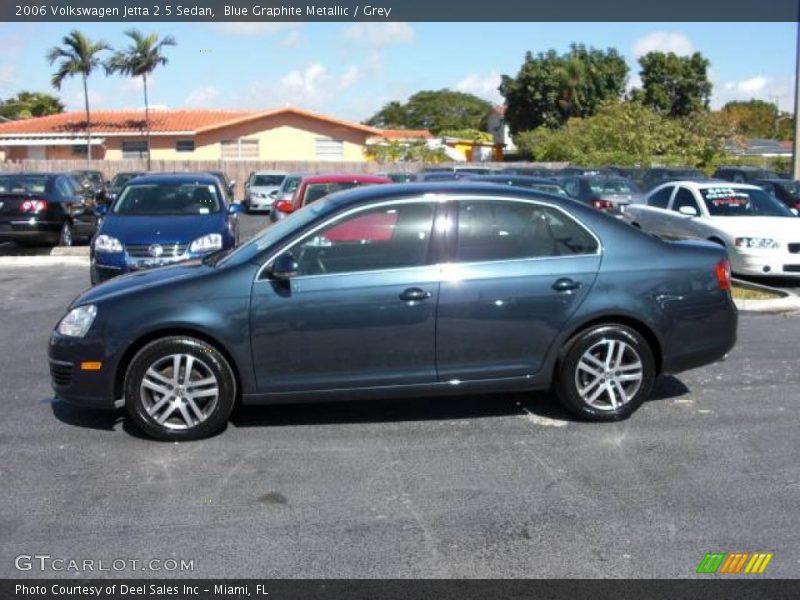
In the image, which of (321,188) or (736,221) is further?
(321,188)

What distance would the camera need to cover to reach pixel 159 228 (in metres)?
10.9

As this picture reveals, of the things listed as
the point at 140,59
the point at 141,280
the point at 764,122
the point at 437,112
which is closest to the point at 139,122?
the point at 140,59

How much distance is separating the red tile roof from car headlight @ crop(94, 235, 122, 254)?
35.1m

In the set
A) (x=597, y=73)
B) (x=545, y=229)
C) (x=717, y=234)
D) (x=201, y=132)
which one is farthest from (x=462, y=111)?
(x=545, y=229)

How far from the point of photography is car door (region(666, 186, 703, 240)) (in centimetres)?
1332

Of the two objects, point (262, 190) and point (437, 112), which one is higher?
point (437, 112)

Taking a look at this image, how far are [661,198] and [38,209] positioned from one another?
10.9m

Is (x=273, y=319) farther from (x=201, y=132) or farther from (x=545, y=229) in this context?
→ (x=201, y=132)

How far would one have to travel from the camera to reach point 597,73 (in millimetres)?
61344

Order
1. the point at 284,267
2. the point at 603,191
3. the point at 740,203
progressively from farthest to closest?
1. the point at 603,191
2. the point at 740,203
3. the point at 284,267

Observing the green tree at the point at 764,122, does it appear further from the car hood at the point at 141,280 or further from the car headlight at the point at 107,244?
the car hood at the point at 141,280

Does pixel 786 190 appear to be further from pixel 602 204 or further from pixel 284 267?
pixel 284 267

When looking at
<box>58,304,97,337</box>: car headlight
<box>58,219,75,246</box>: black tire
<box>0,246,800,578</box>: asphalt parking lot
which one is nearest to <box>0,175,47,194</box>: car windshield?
<box>58,219,75,246</box>: black tire
